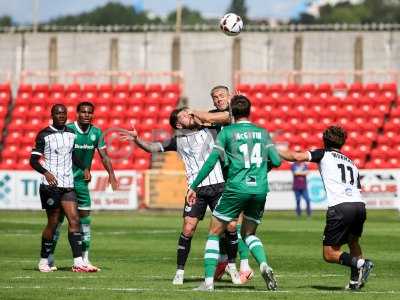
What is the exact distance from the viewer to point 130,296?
12742 mm

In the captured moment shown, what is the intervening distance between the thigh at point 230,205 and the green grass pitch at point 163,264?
0.91m

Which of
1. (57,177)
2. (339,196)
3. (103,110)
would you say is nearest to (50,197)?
(57,177)

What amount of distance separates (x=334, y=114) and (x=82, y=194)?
2806cm

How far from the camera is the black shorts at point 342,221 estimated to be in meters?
13.9

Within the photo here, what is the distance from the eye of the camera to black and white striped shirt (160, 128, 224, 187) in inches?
599

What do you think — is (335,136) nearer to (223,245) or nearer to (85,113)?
(223,245)

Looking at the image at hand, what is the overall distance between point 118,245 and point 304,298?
10.7 m

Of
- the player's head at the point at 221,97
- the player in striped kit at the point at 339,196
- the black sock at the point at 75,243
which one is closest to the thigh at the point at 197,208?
the player's head at the point at 221,97

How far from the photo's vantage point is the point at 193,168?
15227mm

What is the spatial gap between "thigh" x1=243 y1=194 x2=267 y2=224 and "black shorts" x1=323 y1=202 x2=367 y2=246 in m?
0.87

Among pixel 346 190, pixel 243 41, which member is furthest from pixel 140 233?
pixel 243 41

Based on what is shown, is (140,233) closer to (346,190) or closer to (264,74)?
(346,190)

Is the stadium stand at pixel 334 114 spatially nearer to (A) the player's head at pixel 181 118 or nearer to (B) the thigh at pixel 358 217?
(A) the player's head at pixel 181 118

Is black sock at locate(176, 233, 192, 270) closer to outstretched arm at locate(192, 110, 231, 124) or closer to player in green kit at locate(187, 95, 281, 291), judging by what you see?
player in green kit at locate(187, 95, 281, 291)
